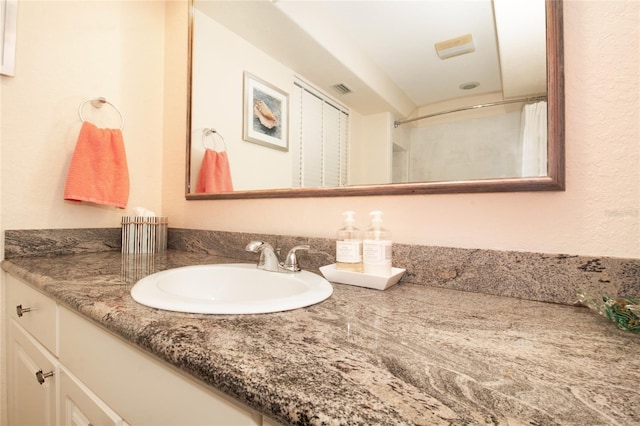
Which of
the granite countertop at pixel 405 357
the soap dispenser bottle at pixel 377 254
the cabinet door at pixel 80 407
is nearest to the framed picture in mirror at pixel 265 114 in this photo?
the soap dispenser bottle at pixel 377 254

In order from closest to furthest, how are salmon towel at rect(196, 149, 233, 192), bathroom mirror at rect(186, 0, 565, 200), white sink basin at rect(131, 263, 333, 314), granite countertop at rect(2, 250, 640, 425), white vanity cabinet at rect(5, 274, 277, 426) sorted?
granite countertop at rect(2, 250, 640, 425) < white vanity cabinet at rect(5, 274, 277, 426) < white sink basin at rect(131, 263, 333, 314) < bathroom mirror at rect(186, 0, 565, 200) < salmon towel at rect(196, 149, 233, 192)

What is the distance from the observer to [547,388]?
280mm

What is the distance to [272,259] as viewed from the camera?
83cm

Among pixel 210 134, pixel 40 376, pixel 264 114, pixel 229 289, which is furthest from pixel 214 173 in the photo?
pixel 40 376

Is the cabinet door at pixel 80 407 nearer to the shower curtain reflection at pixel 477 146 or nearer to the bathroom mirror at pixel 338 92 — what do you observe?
the bathroom mirror at pixel 338 92

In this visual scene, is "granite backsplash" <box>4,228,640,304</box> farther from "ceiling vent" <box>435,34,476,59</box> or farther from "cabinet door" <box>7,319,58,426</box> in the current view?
"ceiling vent" <box>435,34,476,59</box>

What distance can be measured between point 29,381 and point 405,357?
3.39 feet

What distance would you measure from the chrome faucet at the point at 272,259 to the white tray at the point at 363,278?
106mm

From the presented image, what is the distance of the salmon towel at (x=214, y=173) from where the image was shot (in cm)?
117

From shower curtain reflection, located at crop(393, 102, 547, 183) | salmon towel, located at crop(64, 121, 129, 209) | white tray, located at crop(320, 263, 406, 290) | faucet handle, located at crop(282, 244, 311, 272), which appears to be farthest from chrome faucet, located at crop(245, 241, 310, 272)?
salmon towel, located at crop(64, 121, 129, 209)

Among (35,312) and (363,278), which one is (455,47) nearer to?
(363,278)

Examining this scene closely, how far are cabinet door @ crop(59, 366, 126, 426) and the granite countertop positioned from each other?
0.17m

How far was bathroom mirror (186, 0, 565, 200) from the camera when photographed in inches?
23.9

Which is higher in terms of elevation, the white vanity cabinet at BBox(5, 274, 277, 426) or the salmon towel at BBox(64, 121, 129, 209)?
the salmon towel at BBox(64, 121, 129, 209)
